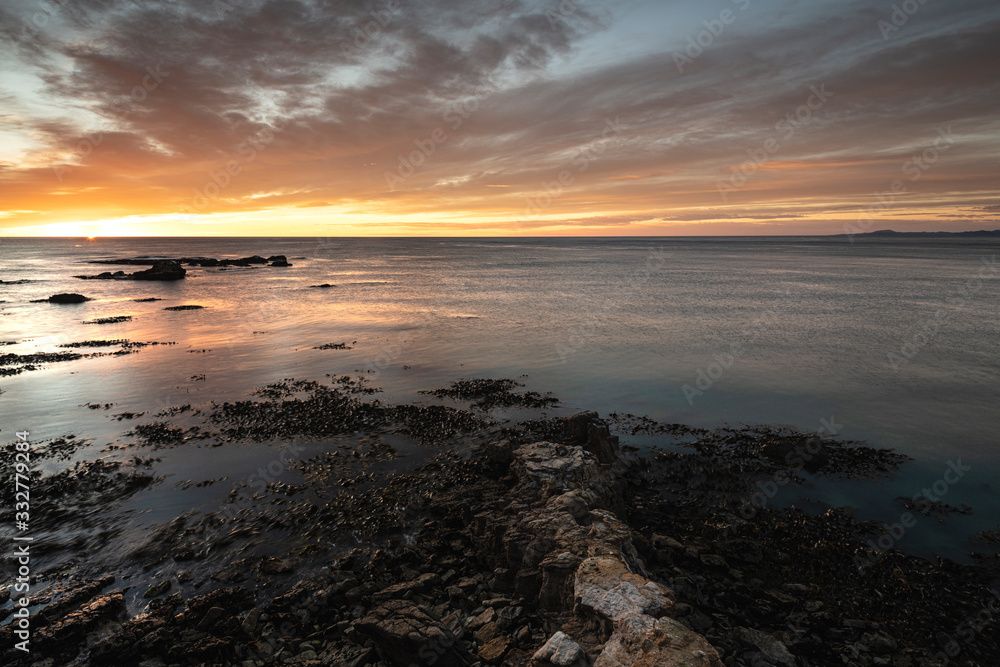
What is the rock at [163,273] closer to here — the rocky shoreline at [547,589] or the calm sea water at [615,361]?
the calm sea water at [615,361]

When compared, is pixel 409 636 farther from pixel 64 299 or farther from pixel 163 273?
pixel 163 273

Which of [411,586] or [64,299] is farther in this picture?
[64,299]

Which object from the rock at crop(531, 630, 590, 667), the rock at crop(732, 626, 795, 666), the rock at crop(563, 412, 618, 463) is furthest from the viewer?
the rock at crop(563, 412, 618, 463)

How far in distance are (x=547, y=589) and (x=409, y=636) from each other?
2879 mm

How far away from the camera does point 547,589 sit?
905cm

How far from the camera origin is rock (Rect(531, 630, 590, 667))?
696cm

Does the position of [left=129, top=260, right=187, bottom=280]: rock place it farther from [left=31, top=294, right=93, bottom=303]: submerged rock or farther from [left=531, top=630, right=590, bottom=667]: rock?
[left=531, top=630, right=590, bottom=667]: rock

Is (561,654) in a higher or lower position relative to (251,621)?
higher

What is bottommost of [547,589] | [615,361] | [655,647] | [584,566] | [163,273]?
[615,361]

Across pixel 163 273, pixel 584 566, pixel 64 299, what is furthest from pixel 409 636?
pixel 163 273

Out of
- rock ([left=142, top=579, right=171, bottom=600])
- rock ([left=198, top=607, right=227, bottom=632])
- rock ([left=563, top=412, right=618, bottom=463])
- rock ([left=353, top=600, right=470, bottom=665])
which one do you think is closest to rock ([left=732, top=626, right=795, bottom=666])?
rock ([left=353, top=600, right=470, bottom=665])

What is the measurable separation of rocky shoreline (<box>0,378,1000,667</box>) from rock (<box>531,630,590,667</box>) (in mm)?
30

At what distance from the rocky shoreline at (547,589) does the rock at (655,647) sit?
0.09ft

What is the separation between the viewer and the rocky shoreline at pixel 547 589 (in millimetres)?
8172
